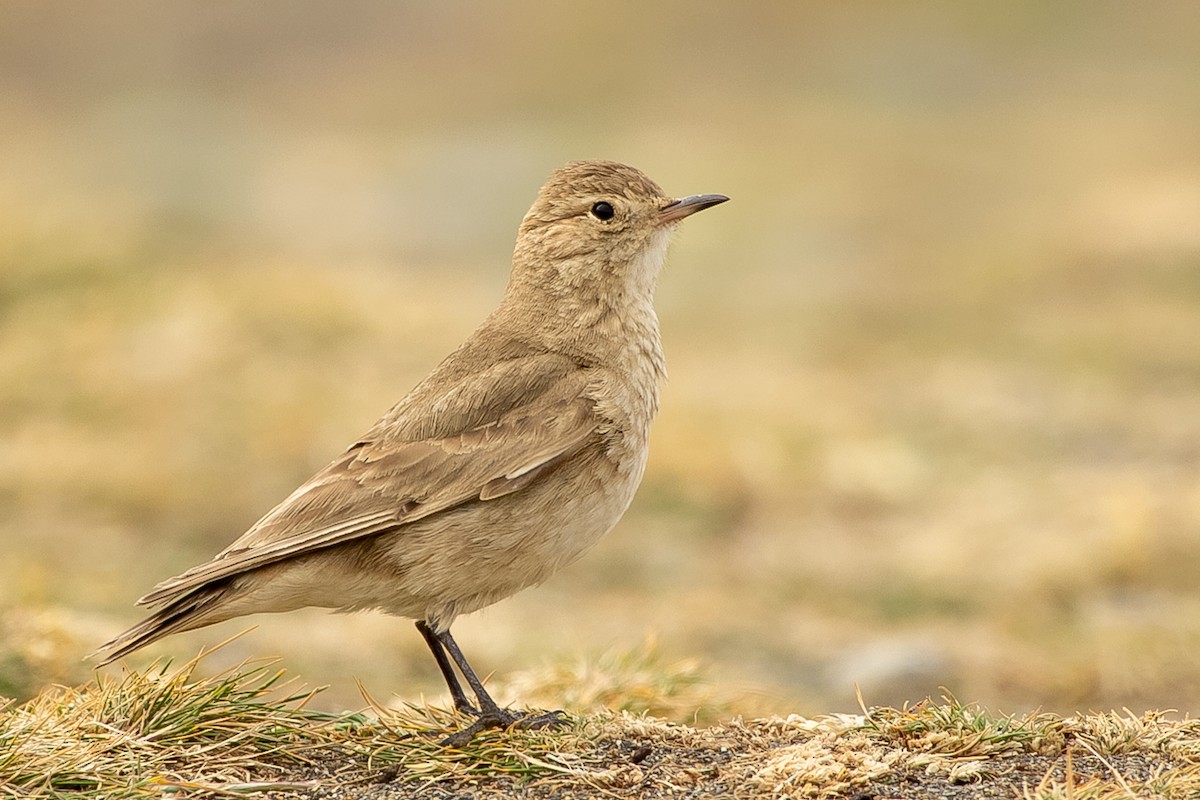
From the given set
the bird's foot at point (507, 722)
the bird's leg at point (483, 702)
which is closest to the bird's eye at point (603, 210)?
the bird's leg at point (483, 702)

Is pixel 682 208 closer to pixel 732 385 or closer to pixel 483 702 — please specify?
pixel 483 702

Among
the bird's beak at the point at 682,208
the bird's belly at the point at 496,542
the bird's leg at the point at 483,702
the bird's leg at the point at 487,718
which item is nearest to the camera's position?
the bird's leg at the point at 487,718

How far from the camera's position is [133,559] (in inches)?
498

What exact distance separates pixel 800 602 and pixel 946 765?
6.32 m

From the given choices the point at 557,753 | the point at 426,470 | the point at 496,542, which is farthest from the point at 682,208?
the point at 557,753

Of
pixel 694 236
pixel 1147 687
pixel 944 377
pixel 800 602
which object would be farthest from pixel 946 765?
pixel 694 236

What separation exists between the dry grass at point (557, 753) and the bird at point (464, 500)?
298 millimetres

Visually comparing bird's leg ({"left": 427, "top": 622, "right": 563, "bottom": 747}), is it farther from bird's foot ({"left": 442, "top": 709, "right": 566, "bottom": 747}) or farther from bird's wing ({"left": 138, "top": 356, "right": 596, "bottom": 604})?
bird's wing ({"left": 138, "top": 356, "right": 596, "bottom": 604})

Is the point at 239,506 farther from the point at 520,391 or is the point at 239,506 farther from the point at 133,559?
the point at 520,391

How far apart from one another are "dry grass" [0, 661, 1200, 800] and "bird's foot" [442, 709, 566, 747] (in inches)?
3.2

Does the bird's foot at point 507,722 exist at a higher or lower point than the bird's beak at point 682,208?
lower

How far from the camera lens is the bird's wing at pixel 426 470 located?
262 inches

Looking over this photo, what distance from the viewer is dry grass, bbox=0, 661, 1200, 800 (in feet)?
19.1

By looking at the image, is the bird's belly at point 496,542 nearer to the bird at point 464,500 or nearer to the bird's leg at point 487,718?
the bird at point 464,500
